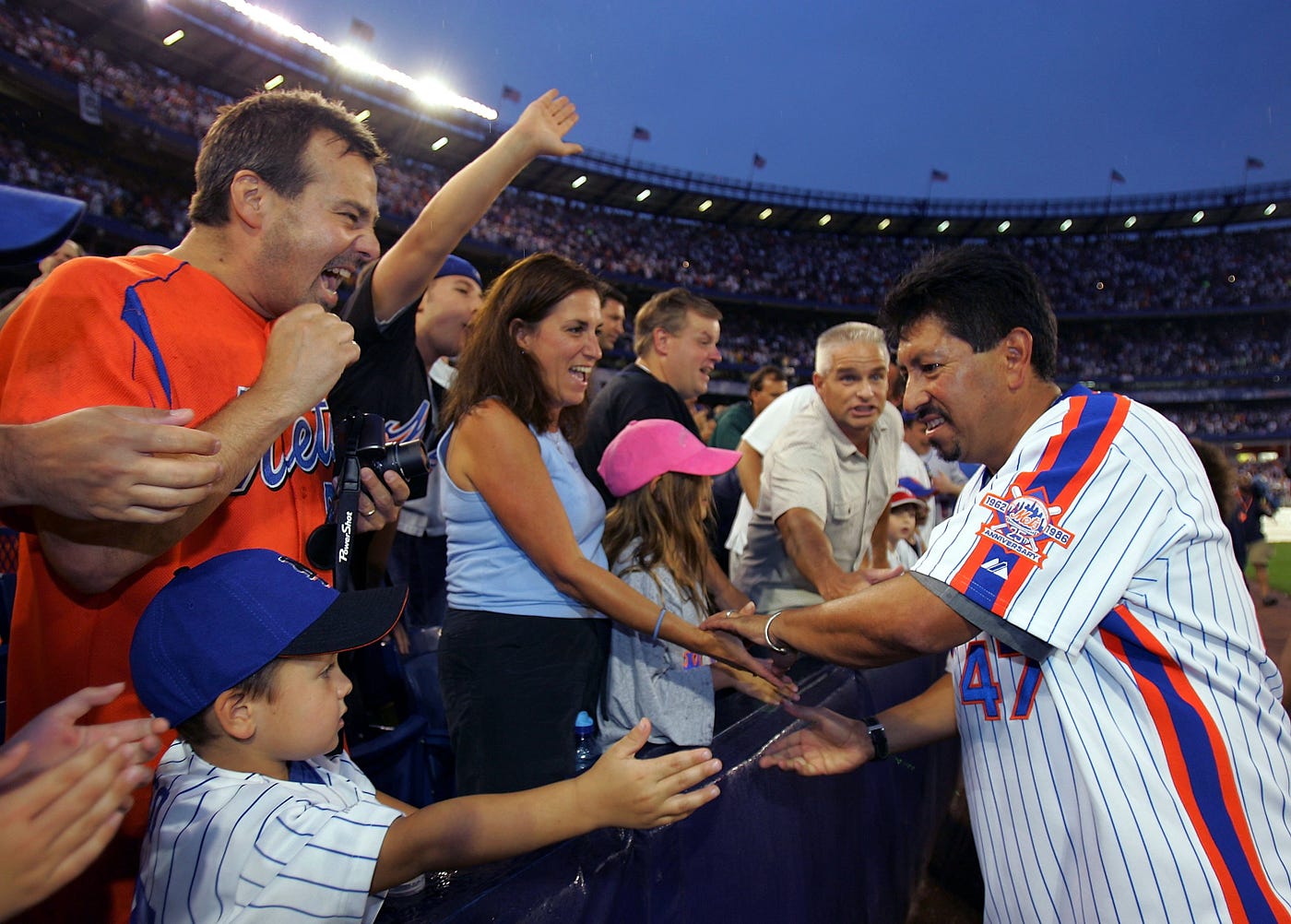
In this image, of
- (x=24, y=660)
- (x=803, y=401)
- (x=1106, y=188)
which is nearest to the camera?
(x=24, y=660)

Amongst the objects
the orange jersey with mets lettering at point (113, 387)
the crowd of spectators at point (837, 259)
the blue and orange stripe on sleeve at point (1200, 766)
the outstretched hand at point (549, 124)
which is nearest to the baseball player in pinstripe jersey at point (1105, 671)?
the blue and orange stripe on sleeve at point (1200, 766)

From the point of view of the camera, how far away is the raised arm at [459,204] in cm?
222

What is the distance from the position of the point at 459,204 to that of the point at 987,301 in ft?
4.73

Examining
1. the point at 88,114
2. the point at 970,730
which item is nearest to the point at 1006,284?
the point at 970,730

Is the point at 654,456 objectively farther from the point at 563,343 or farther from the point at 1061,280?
the point at 1061,280

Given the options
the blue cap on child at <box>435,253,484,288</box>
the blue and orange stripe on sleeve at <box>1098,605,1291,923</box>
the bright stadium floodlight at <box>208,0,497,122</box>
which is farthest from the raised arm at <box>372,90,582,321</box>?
the bright stadium floodlight at <box>208,0,497,122</box>

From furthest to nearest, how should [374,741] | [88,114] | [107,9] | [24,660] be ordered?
[107,9] → [88,114] → [374,741] → [24,660]

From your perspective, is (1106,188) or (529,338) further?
(1106,188)

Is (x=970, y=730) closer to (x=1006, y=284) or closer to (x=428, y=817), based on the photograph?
(x=1006, y=284)

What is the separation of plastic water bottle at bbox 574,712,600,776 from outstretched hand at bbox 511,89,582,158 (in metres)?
1.65

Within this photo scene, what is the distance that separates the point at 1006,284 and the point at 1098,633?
2.86 ft

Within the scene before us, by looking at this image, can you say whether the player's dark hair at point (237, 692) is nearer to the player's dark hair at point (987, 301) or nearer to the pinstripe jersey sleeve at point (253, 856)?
the pinstripe jersey sleeve at point (253, 856)

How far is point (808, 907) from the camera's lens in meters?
2.23

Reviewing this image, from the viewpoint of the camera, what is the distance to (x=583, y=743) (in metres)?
2.29
